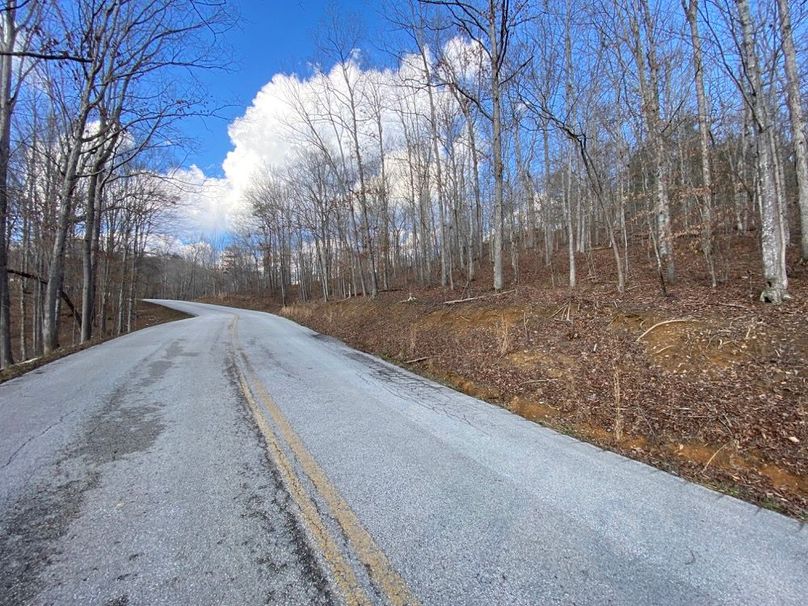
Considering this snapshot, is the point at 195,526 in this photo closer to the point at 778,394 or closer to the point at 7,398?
the point at 7,398

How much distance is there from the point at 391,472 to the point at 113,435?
9.54 feet

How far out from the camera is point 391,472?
Answer: 323 centimetres

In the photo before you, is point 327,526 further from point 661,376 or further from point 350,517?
point 661,376

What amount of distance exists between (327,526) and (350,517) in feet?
0.56

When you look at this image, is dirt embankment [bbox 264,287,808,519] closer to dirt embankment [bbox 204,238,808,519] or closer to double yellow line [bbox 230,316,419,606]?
dirt embankment [bbox 204,238,808,519]

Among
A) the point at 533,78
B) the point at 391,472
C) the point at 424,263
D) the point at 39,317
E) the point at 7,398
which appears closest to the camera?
the point at 391,472

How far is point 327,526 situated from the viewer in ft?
8.07

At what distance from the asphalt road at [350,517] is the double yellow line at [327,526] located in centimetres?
1

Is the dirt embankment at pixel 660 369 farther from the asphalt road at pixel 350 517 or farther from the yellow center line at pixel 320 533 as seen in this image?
the yellow center line at pixel 320 533

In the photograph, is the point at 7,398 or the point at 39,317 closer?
the point at 7,398

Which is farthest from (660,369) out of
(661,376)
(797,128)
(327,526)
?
(797,128)

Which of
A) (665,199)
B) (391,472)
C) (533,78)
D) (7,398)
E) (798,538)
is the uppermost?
(533,78)

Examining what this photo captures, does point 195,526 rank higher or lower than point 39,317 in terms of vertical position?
lower

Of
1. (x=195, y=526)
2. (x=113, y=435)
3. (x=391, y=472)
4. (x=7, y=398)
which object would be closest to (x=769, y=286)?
(x=391, y=472)
